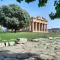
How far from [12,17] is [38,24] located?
19821 mm

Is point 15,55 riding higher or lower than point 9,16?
higher

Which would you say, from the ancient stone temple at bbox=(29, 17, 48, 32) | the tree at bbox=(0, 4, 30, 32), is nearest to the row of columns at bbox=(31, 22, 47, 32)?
the ancient stone temple at bbox=(29, 17, 48, 32)

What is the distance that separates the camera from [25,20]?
5662 cm

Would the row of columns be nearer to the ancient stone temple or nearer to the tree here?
the ancient stone temple

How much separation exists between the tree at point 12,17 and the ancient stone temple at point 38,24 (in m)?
12.5

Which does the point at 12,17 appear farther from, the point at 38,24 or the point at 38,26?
the point at 38,24

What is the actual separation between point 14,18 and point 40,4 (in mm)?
48549

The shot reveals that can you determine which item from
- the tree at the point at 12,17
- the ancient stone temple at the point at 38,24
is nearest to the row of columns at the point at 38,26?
the ancient stone temple at the point at 38,24

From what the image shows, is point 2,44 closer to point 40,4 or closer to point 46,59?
point 46,59

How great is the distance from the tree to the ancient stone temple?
12.5 meters

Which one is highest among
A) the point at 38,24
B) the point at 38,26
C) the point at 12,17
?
the point at 12,17

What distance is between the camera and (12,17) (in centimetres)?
5638

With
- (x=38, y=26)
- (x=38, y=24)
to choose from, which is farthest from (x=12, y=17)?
(x=38, y=24)

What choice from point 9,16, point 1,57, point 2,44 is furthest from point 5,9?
point 1,57
